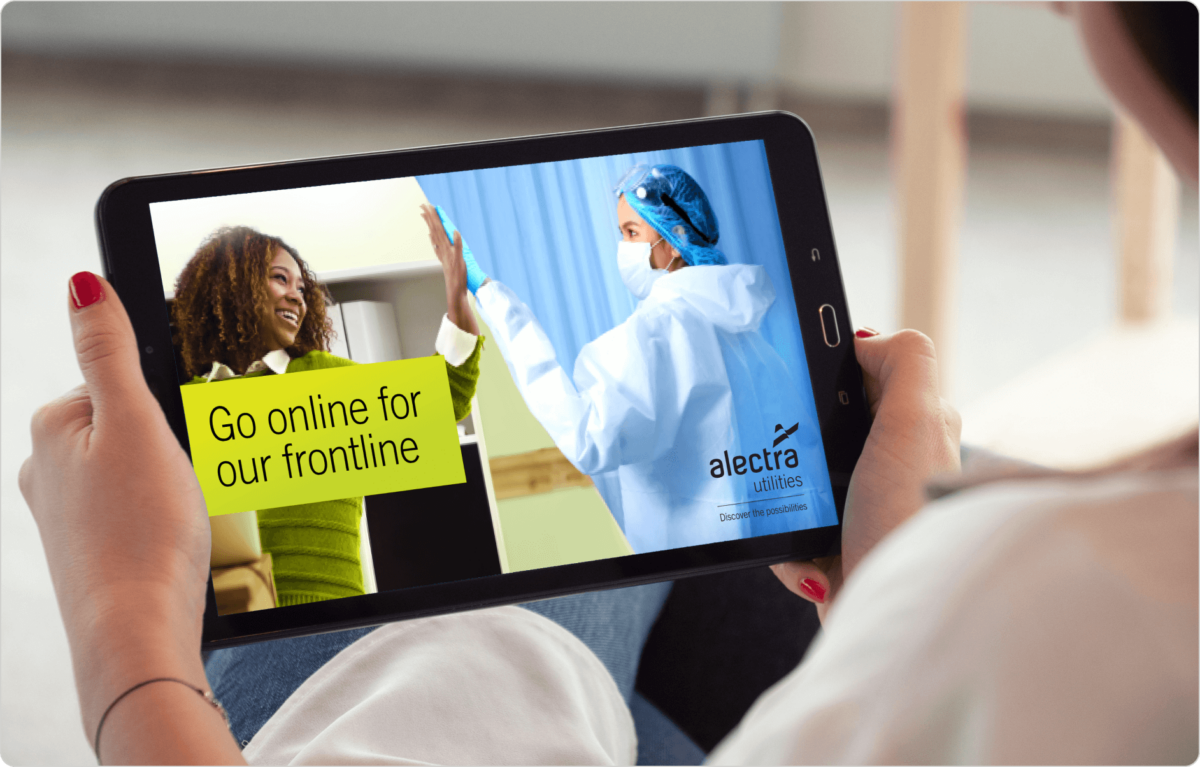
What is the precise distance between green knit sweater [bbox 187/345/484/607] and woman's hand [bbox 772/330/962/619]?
0.27 m

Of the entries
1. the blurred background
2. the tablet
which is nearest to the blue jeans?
the tablet

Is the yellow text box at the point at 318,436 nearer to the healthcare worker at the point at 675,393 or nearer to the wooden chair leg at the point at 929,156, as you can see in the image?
the healthcare worker at the point at 675,393

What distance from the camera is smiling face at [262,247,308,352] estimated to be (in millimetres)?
454

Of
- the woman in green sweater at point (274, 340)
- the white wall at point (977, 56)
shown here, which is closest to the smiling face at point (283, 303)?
the woman in green sweater at point (274, 340)

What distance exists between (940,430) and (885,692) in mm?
331

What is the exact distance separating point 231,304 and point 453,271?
0.12m

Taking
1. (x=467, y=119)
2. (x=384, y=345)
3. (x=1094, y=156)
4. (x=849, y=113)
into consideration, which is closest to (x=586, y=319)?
(x=384, y=345)

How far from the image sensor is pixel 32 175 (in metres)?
1.67

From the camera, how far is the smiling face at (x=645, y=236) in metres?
0.49

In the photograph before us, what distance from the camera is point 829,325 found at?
1.67 feet

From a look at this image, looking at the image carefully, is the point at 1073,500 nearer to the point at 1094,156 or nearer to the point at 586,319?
the point at 586,319

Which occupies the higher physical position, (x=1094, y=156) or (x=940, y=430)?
(x=1094, y=156)

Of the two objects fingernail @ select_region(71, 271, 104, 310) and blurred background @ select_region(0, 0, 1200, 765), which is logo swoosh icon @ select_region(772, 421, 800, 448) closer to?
fingernail @ select_region(71, 271, 104, 310)

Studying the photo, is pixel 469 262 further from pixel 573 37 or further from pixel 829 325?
pixel 573 37
